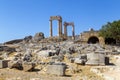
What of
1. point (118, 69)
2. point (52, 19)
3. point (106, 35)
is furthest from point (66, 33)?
point (118, 69)

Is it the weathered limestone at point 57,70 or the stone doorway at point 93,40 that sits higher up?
the stone doorway at point 93,40

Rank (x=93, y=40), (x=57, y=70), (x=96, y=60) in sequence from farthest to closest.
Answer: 1. (x=93, y=40)
2. (x=96, y=60)
3. (x=57, y=70)

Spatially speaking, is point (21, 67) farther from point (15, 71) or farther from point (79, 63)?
point (79, 63)

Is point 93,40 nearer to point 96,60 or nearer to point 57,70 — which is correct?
point 96,60

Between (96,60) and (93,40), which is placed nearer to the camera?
(96,60)

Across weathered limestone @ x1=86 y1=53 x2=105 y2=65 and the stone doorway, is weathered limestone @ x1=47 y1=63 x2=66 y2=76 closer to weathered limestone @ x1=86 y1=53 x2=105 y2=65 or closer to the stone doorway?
weathered limestone @ x1=86 y1=53 x2=105 y2=65

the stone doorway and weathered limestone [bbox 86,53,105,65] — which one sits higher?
the stone doorway

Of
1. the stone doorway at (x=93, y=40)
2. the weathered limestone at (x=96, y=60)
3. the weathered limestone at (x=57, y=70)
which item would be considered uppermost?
the stone doorway at (x=93, y=40)

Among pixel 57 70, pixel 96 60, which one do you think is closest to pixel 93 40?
pixel 96 60

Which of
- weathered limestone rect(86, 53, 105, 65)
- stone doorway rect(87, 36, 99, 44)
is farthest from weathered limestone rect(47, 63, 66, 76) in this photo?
stone doorway rect(87, 36, 99, 44)

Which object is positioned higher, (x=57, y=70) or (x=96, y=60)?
(x=96, y=60)

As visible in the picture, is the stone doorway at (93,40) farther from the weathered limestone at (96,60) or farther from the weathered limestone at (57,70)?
the weathered limestone at (57,70)

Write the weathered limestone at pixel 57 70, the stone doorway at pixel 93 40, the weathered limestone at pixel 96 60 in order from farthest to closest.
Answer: the stone doorway at pixel 93 40 < the weathered limestone at pixel 96 60 < the weathered limestone at pixel 57 70

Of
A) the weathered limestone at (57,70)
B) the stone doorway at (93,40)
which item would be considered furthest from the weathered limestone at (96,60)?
the stone doorway at (93,40)
